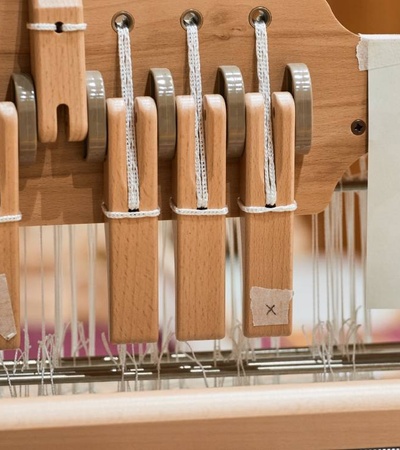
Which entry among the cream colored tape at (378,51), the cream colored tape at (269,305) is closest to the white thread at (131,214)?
the cream colored tape at (269,305)

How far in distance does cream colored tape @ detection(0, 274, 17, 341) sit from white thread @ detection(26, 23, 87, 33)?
7.7 inches

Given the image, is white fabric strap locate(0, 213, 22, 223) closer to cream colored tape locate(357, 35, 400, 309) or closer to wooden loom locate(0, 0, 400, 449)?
wooden loom locate(0, 0, 400, 449)

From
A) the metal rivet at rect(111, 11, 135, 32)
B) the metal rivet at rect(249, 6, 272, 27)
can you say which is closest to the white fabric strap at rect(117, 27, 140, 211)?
the metal rivet at rect(111, 11, 135, 32)

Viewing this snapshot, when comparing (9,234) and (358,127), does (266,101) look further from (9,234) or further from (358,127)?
(9,234)

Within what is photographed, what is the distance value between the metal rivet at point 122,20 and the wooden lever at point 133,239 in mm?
66

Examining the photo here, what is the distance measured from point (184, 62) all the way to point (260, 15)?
0.25 ft

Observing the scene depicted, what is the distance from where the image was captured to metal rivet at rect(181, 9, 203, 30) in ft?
2.52

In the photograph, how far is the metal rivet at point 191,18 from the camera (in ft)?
2.52

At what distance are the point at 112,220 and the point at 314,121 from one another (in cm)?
20

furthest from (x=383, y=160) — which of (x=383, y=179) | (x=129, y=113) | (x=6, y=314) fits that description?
(x=6, y=314)

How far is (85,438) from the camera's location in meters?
0.71

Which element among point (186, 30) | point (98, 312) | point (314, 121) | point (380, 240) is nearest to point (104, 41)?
point (186, 30)

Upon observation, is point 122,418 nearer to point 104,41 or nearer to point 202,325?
point 202,325

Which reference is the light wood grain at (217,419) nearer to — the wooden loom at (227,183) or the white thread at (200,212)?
the wooden loom at (227,183)
